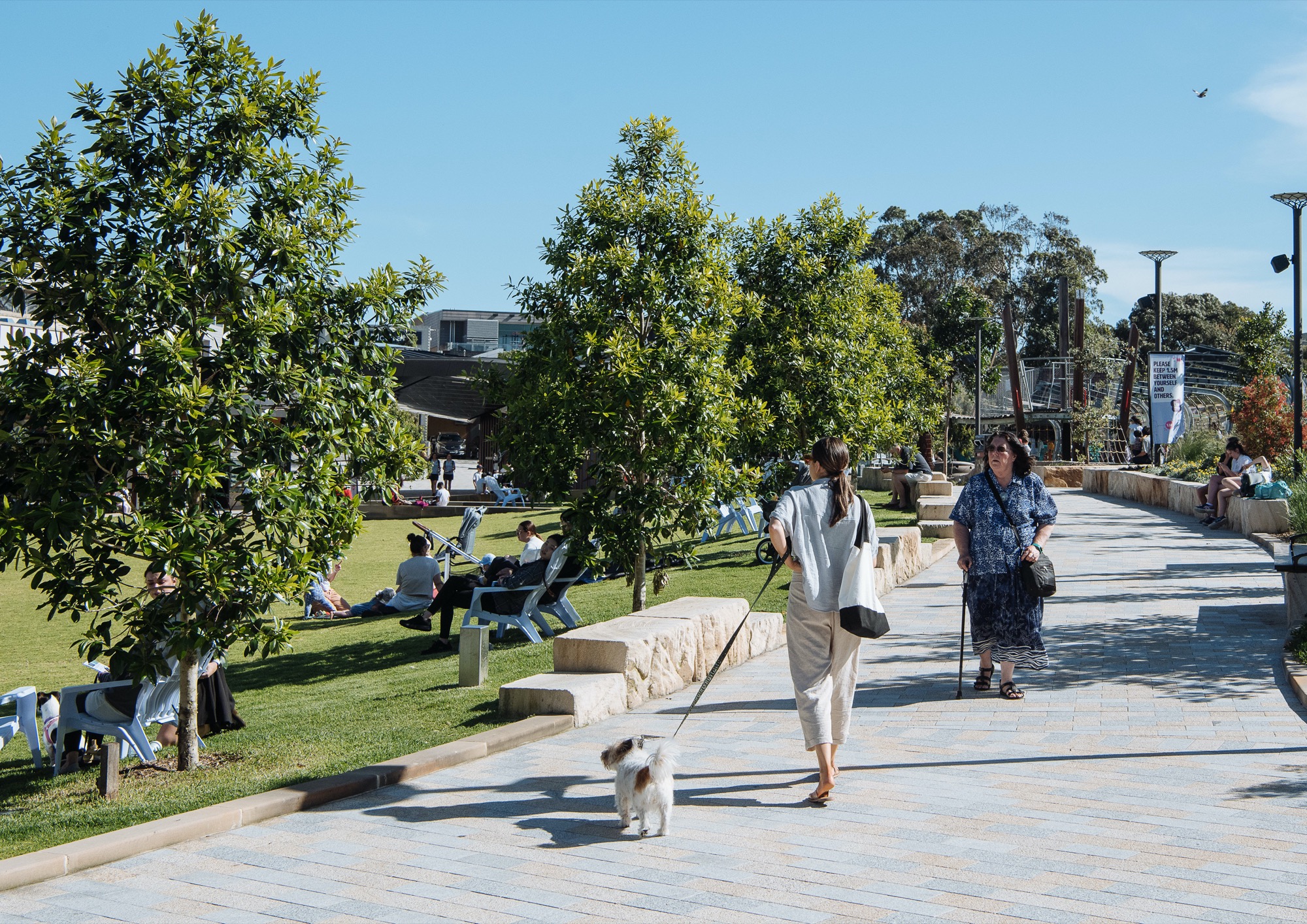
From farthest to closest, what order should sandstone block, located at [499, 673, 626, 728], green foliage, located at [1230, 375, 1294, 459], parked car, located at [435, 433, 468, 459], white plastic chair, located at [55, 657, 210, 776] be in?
1. parked car, located at [435, 433, 468, 459]
2. green foliage, located at [1230, 375, 1294, 459]
3. sandstone block, located at [499, 673, 626, 728]
4. white plastic chair, located at [55, 657, 210, 776]

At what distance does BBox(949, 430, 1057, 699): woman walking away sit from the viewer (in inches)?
279

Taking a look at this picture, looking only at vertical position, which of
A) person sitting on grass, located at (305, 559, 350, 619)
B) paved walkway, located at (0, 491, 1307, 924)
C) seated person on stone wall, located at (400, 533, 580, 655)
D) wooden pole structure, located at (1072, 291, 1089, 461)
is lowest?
person sitting on grass, located at (305, 559, 350, 619)

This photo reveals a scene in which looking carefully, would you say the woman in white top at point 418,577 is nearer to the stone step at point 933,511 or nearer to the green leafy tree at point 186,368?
the green leafy tree at point 186,368

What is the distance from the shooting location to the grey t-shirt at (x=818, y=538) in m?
5.15

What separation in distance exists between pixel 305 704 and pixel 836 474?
4.97 meters

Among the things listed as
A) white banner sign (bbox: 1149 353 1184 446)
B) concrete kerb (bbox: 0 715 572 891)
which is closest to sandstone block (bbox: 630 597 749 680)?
concrete kerb (bbox: 0 715 572 891)

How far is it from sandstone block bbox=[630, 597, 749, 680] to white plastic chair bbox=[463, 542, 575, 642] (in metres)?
1.71

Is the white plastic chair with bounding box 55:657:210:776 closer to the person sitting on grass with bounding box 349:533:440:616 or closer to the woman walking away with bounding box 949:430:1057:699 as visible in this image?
the woman walking away with bounding box 949:430:1057:699

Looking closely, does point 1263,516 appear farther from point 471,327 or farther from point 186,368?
point 471,327

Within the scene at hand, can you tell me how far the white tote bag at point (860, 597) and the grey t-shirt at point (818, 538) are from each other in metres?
0.04

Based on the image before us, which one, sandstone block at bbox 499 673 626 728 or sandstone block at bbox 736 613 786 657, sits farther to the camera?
sandstone block at bbox 736 613 786 657

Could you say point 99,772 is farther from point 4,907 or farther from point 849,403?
point 849,403

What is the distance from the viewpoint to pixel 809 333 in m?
15.9

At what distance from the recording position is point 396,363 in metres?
6.97
